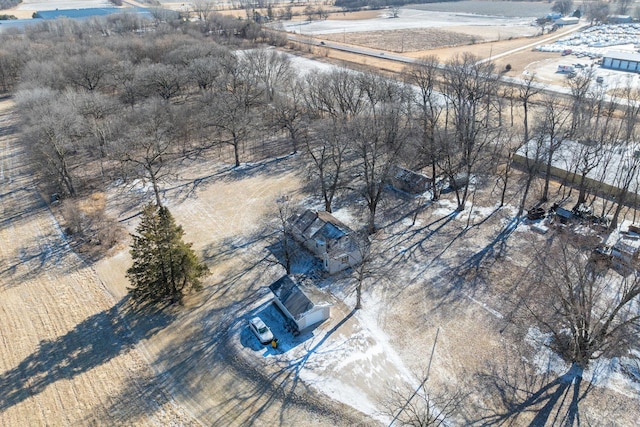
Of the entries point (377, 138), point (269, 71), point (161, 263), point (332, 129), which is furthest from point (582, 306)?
point (269, 71)

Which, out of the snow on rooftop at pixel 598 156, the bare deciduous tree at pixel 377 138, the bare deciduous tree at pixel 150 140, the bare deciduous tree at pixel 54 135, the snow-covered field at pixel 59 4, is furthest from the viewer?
the snow-covered field at pixel 59 4

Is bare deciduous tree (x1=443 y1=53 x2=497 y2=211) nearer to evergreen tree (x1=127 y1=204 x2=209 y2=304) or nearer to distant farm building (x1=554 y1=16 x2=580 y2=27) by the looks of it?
evergreen tree (x1=127 y1=204 x2=209 y2=304)

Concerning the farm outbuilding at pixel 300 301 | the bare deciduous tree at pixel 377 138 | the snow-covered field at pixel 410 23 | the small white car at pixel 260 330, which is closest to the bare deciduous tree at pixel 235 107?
the bare deciduous tree at pixel 377 138

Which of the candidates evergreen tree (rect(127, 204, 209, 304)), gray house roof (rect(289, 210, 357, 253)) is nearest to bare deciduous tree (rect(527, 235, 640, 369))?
gray house roof (rect(289, 210, 357, 253))

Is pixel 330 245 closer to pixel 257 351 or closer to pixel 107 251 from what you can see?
pixel 257 351

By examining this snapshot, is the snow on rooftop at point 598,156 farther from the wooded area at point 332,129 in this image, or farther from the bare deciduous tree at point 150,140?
the bare deciduous tree at point 150,140

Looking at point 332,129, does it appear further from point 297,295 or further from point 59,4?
point 59,4
